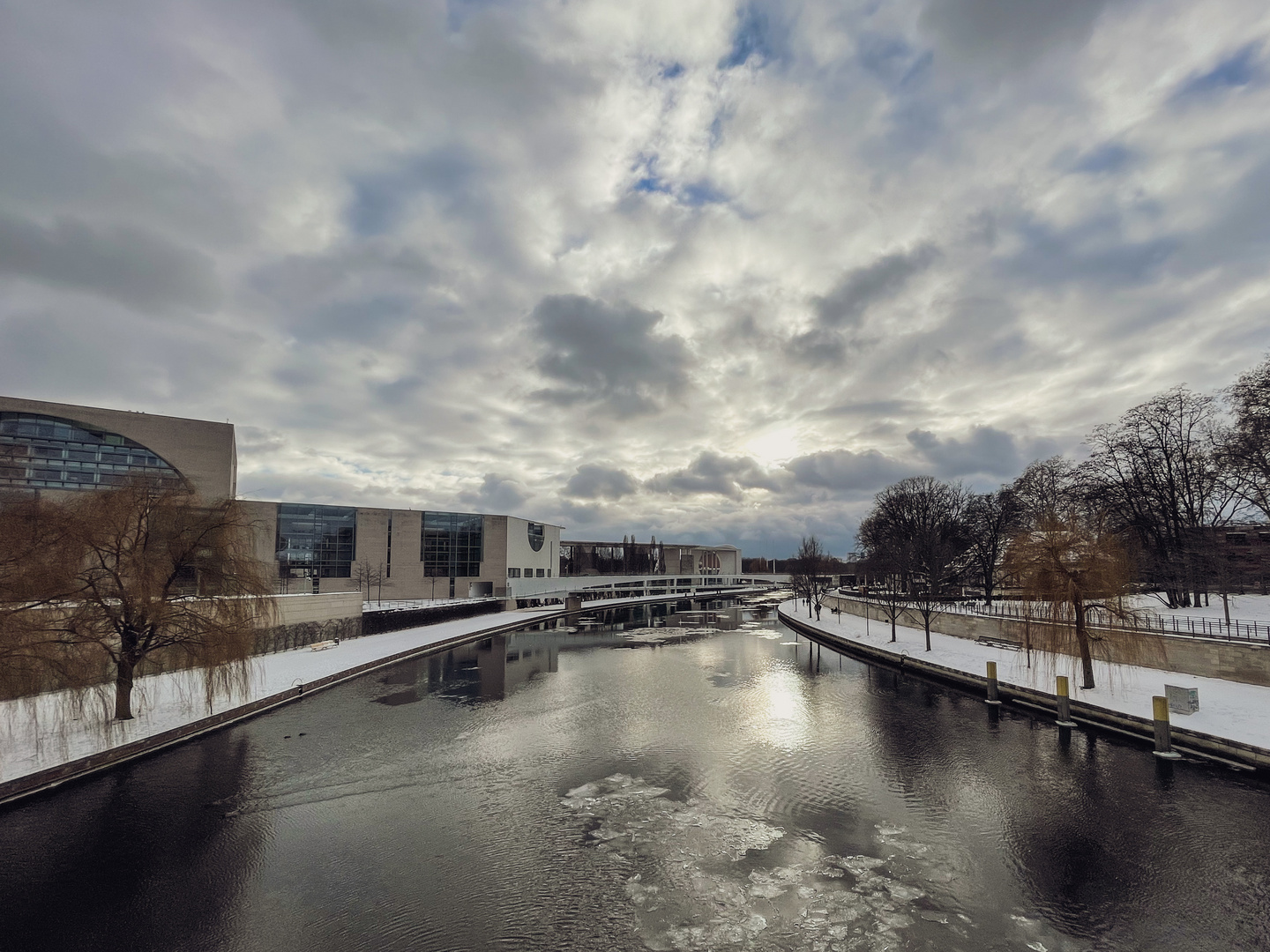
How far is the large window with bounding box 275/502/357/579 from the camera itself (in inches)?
2943

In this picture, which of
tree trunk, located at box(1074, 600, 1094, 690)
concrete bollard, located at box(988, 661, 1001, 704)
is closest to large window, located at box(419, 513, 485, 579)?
concrete bollard, located at box(988, 661, 1001, 704)

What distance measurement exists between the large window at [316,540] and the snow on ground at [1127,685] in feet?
215

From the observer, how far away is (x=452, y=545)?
266 feet

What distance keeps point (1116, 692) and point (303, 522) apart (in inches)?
3170

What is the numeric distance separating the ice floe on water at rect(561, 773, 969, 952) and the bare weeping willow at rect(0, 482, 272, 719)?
1311 centimetres

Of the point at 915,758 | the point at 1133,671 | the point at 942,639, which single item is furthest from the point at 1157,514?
the point at 915,758

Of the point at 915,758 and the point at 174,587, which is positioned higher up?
the point at 174,587

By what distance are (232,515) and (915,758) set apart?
76.4ft

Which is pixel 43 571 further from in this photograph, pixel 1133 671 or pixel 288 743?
pixel 1133 671

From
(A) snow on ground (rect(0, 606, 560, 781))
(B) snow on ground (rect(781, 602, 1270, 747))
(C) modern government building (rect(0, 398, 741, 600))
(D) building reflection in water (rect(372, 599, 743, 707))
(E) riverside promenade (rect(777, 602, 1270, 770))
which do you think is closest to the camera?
(A) snow on ground (rect(0, 606, 560, 781))

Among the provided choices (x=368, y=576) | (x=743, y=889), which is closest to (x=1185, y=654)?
(x=743, y=889)

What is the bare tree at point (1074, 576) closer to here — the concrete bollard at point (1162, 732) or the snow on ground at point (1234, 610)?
the concrete bollard at point (1162, 732)

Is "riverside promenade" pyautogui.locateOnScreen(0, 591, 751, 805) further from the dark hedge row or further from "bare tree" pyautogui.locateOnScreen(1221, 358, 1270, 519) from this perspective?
"bare tree" pyautogui.locateOnScreen(1221, 358, 1270, 519)

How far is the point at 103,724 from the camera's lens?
706 inches
